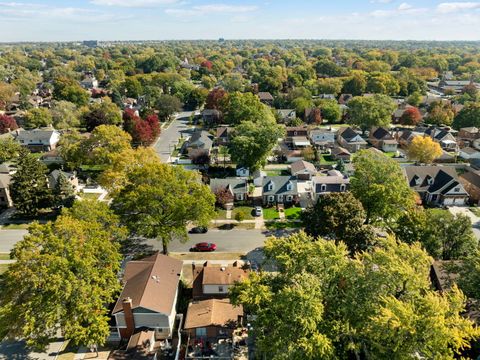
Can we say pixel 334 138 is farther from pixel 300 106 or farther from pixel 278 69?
pixel 278 69

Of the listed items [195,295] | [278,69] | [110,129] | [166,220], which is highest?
[278,69]

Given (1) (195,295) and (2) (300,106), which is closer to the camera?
(1) (195,295)

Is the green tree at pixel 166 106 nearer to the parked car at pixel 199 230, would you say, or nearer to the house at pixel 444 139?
the parked car at pixel 199 230

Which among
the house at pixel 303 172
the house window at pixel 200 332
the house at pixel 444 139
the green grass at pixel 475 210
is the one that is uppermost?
the house at pixel 444 139

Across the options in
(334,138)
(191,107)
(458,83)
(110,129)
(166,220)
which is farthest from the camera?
(458,83)

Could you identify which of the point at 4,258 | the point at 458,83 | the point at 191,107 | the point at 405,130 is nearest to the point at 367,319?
the point at 4,258

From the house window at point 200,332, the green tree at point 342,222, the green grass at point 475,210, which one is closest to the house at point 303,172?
the green tree at point 342,222

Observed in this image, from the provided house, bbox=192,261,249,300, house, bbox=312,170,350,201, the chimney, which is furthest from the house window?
house, bbox=312,170,350,201

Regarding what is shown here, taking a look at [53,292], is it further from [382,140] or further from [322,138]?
[382,140]
